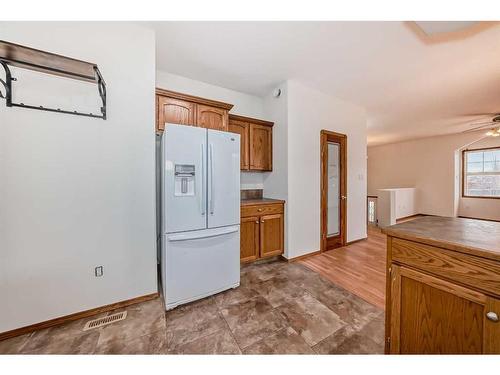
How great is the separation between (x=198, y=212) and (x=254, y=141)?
161 centimetres

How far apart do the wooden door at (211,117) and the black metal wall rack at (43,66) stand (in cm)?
105

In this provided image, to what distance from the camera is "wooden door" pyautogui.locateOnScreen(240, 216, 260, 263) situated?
2.61m

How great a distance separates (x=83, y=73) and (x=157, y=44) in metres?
0.96

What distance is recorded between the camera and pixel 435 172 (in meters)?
6.18

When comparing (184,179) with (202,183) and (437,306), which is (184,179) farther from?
(437,306)

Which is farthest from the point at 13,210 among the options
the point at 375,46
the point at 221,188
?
the point at 375,46

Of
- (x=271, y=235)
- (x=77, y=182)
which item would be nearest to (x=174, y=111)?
(x=77, y=182)

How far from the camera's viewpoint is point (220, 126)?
104 inches

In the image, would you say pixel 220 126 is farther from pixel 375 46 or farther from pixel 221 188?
pixel 375 46

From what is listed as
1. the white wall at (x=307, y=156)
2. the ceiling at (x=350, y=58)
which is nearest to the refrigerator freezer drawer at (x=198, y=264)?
the white wall at (x=307, y=156)

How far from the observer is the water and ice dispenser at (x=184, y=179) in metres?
1.85

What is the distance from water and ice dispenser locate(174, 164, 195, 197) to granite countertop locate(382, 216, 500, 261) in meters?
1.61

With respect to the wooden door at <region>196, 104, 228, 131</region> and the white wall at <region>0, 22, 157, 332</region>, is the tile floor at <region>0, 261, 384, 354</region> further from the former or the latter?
the wooden door at <region>196, 104, 228, 131</region>

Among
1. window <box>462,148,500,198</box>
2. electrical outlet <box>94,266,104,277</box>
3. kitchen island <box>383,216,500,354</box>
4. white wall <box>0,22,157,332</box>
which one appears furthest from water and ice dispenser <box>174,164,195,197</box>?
window <box>462,148,500,198</box>
